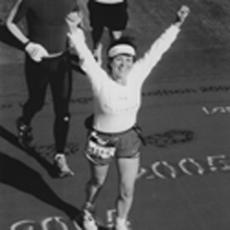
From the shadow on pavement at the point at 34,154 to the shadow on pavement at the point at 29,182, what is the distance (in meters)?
0.16

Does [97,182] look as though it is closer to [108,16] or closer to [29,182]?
[29,182]

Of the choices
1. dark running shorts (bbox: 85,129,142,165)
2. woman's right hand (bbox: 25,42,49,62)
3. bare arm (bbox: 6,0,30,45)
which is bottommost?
dark running shorts (bbox: 85,129,142,165)

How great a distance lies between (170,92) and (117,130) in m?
3.61

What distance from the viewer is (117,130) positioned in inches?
240

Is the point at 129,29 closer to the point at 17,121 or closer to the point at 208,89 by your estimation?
the point at 208,89

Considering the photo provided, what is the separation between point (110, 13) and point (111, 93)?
4.46 metres

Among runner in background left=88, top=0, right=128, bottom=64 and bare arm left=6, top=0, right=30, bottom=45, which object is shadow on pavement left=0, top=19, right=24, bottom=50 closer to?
runner in background left=88, top=0, right=128, bottom=64

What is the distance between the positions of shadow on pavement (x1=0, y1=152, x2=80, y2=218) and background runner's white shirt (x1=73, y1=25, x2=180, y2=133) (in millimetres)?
1309

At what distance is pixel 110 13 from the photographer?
10.2m

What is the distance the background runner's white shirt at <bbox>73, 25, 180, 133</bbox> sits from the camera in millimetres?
5961

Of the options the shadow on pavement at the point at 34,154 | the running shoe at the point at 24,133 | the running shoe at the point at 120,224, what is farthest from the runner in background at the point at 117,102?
the running shoe at the point at 24,133

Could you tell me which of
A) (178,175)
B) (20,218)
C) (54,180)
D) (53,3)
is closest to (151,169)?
(178,175)

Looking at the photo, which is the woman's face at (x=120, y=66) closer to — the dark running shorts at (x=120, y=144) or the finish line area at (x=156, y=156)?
the dark running shorts at (x=120, y=144)

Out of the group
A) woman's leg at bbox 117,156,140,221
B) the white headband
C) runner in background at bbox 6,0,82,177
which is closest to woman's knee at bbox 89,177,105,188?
woman's leg at bbox 117,156,140,221
